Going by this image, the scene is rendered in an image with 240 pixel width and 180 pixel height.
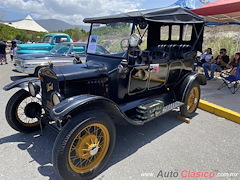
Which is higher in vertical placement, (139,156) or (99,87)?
(99,87)

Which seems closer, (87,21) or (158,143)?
(158,143)

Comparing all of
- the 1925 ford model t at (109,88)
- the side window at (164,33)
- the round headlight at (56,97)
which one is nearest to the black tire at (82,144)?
the 1925 ford model t at (109,88)

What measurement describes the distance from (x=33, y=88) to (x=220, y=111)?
3876 millimetres

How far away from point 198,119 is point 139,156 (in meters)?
2.00

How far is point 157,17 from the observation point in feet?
10.1

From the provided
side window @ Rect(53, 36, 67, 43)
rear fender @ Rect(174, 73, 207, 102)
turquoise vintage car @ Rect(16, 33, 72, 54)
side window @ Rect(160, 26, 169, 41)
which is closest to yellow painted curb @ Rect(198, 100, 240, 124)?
rear fender @ Rect(174, 73, 207, 102)

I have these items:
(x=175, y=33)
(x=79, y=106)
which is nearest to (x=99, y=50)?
(x=79, y=106)

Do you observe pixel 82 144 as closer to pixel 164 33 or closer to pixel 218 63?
pixel 164 33

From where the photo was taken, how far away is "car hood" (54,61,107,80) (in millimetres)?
2712

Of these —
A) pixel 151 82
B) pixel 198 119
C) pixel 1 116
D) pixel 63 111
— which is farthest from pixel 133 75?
pixel 1 116

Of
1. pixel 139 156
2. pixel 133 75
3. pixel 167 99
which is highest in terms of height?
pixel 133 75

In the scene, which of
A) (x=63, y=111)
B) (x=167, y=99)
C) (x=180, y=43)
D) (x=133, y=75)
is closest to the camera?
(x=63, y=111)

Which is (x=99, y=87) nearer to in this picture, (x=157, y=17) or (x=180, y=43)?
(x=157, y=17)

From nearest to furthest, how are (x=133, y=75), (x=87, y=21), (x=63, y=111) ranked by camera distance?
(x=63, y=111) → (x=133, y=75) → (x=87, y=21)
